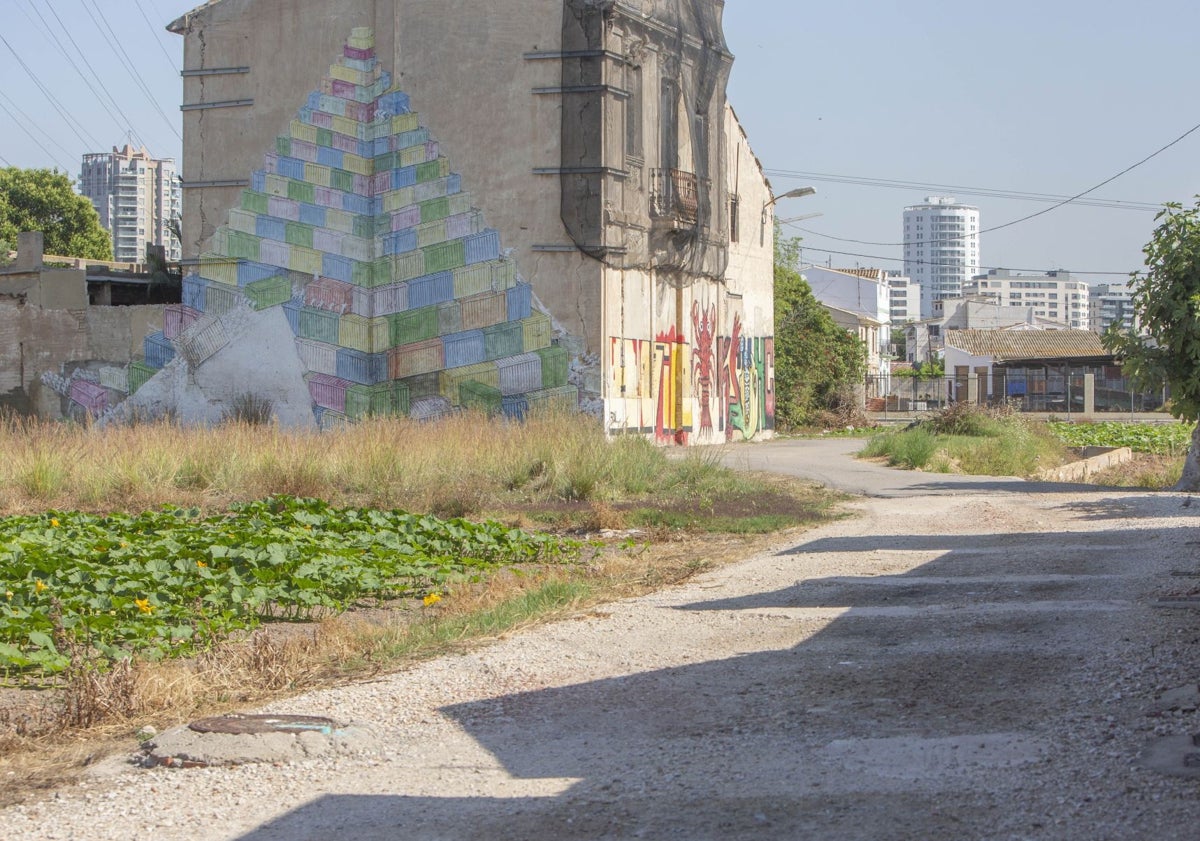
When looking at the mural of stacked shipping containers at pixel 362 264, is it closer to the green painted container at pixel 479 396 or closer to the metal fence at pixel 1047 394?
the green painted container at pixel 479 396

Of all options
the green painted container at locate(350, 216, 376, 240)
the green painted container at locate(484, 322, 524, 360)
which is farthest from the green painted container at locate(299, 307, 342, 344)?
the green painted container at locate(484, 322, 524, 360)

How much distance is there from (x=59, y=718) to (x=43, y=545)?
462 centimetres

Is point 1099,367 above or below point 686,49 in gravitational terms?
below

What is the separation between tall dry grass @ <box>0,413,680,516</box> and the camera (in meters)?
16.9

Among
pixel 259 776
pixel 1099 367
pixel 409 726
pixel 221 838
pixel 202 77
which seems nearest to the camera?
pixel 221 838

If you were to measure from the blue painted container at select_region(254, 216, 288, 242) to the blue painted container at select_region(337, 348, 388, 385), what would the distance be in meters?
2.88

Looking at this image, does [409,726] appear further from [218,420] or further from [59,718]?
[218,420]

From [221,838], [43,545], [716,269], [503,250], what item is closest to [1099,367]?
[716,269]

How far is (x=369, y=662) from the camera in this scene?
318 inches

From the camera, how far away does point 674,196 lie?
29328mm

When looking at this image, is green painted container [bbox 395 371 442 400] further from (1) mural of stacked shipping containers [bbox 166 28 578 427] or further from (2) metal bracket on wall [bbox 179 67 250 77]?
(2) metal bracket on wall [bbox 179 67 250 77]

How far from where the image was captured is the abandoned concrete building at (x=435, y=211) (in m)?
27.5

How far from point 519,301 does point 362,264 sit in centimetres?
379

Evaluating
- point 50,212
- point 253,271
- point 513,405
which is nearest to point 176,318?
point 253,271
